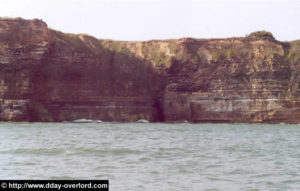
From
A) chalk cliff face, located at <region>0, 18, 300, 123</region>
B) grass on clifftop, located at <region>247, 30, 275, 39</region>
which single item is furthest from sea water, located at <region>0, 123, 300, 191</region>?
grass on clifftop, located at <region>247, 30, 275, 39</region>

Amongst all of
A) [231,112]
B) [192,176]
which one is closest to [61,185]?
[192,176]

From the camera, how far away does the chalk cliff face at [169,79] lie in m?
77.3

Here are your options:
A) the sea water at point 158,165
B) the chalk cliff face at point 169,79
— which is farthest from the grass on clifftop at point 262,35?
the sea water at point 158,165

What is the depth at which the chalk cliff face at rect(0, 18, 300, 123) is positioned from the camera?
77.3 m

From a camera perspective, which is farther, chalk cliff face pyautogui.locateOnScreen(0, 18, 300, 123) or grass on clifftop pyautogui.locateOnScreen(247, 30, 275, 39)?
grass on clifftop pyautogui.locateOnScreen(247, 30, 275, 39)

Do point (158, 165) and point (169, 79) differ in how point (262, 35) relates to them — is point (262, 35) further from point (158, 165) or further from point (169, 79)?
point (158, 165)

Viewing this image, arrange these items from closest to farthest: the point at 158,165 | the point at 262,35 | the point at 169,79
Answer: the point at 158,165 < the point at 169,79 < the point at 262,35

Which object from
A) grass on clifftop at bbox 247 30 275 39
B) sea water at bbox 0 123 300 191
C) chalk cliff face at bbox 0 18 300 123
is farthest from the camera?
grass on clifftop at bbox 247 30 275 39

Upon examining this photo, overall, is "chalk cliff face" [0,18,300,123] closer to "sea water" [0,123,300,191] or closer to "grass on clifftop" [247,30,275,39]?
"grass on clifftop" [247,30,275,39]

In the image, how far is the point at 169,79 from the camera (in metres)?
87.3

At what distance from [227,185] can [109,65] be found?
2783 inches

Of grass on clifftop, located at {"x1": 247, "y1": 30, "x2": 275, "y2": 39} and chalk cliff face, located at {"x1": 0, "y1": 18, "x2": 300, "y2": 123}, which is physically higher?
grass on clifftop, located at {"x1": 247, "y1": 30, "x2": 275, "y2": 39}

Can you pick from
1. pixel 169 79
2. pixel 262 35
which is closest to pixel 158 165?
pixel 169 79

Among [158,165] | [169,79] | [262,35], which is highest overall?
[262,35]
